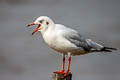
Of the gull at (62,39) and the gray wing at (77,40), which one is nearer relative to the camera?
the gull at (62,39)

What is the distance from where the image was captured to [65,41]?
4.99m

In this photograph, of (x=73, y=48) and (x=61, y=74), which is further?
(x=73, y=48)

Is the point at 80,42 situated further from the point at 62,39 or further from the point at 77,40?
the point at 62,39

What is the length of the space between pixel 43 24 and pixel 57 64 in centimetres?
442

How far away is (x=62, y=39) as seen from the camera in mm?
4953

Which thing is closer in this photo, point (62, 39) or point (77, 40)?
point (62, 39)

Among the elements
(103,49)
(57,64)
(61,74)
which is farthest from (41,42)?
(61,74)

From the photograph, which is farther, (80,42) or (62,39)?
(80,42)

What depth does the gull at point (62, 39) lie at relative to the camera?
485 centimetres

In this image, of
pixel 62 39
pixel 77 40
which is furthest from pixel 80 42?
pixel 62 39

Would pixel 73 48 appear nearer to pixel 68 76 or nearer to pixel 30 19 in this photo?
Result: pixel 68 76

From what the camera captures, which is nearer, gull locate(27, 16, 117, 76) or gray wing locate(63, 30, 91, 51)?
gull locate(27, 16, 117, 76)

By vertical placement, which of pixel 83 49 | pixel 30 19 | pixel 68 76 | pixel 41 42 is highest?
pixel 30 19

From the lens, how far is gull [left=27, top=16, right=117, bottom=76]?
4848 mm
